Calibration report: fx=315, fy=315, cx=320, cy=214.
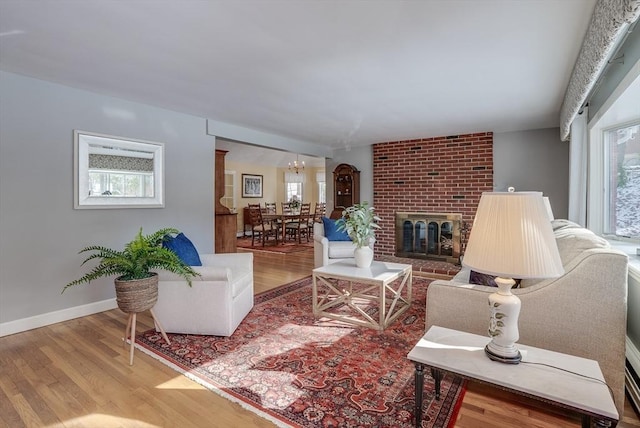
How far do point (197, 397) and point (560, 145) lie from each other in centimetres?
538

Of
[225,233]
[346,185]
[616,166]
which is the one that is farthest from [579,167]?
[225,233]

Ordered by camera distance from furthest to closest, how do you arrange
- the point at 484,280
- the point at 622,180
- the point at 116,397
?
the point at 622,180 → the point at 484,280 → the point at 116,397

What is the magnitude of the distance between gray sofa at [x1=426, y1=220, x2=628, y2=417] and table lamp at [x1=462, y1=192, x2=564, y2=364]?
0.45 m

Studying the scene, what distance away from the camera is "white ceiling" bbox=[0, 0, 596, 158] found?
67.7 inches

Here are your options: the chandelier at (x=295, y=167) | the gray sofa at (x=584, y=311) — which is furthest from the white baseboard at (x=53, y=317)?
the chandelier at (x=295, y=167)

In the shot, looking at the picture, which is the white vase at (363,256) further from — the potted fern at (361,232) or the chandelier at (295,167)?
the chandelier at (295,167)

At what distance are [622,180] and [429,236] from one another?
2.90 meters

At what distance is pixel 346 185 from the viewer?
626 cm

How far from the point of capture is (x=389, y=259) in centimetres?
561

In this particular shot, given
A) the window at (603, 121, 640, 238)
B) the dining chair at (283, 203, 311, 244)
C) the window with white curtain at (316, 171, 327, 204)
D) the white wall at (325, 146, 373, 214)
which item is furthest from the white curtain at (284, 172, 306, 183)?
the window at (603, 121, 640, 238)

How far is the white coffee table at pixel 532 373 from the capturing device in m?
1.06

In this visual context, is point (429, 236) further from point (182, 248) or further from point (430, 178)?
point (182, 248)

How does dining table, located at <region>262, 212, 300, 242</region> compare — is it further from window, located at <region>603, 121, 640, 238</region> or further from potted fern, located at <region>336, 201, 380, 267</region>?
window, located at <region>603, 121, 640, 238</region>

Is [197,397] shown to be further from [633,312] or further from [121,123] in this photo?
[121,123]
